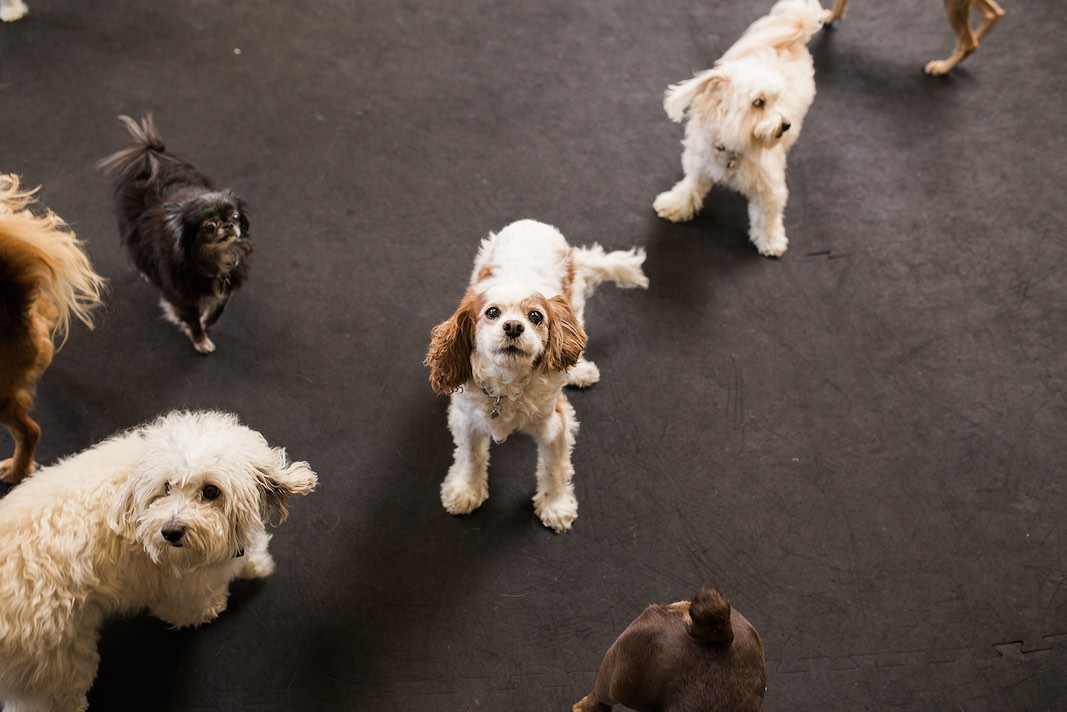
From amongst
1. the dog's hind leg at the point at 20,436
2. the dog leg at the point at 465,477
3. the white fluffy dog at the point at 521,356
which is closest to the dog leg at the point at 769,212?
the white fluffy dog at the point at 521,356

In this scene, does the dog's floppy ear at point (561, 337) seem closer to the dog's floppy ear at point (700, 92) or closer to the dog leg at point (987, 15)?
the dog's floppy ear at point (700, 92)

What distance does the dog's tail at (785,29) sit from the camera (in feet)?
11.2

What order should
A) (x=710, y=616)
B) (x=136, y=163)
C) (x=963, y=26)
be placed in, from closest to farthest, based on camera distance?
(x=710, y=616)
(x=136, y=163)
(x=963, y=26)

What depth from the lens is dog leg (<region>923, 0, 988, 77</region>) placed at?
392 cm

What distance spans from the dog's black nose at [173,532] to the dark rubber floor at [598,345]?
74cm

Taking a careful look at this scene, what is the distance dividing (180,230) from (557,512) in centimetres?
162

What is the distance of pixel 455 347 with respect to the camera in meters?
2.28

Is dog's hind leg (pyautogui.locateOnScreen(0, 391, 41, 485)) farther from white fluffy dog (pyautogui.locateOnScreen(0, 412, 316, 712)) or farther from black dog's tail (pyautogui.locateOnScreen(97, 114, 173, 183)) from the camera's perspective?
black dog's tail (pyautogui.locateOnScreen(97, 114, 173, 183))

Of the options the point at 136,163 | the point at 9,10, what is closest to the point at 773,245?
the point at 136,163

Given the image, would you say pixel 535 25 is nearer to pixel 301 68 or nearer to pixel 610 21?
pixel 610 21

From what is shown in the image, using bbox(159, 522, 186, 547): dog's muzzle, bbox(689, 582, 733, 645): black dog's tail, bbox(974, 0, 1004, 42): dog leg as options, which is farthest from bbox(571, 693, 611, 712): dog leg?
bbox(974, 0, 1004, 42): dog leg

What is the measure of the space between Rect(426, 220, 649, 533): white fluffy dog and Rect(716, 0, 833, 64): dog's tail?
3.89 feet

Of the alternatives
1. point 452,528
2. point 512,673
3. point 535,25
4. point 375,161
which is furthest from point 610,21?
point 512,673

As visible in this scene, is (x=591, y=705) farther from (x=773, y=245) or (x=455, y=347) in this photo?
(x=773, y=245)
